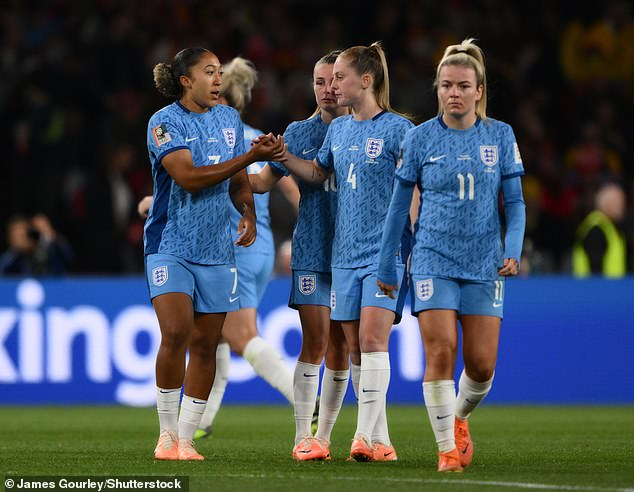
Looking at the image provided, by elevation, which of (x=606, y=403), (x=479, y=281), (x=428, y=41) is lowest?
(x=606, y=403)

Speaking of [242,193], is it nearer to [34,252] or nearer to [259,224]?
[259,224]

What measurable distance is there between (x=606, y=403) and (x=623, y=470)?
240 inches

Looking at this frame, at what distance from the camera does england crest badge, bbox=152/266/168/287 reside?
703cm

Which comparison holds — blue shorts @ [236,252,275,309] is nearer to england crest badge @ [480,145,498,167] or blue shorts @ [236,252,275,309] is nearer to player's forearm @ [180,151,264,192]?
player's forearm @ [180,151,264,192]

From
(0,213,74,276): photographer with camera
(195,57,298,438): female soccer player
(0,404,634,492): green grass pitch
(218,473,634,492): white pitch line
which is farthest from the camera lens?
(0,213,74,276): photographer with camera

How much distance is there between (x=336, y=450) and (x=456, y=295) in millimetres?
1887

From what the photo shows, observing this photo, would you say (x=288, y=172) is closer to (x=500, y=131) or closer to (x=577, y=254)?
(x=500, y=131)

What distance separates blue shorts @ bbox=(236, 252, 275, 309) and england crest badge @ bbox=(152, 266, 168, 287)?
78.9 inches

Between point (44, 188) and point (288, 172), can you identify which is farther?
point (44, 188)

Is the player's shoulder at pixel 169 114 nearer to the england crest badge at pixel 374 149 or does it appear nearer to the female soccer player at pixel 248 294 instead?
the england crest badge at pixel 374 149

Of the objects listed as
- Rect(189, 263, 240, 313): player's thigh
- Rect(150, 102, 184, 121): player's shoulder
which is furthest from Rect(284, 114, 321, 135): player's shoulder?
Rect(189, 263, 240, 313): player's thigh

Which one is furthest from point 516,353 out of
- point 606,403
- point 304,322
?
point 304,322

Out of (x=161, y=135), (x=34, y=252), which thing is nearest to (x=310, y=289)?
(x=161, y=135)

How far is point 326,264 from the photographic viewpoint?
749cm
